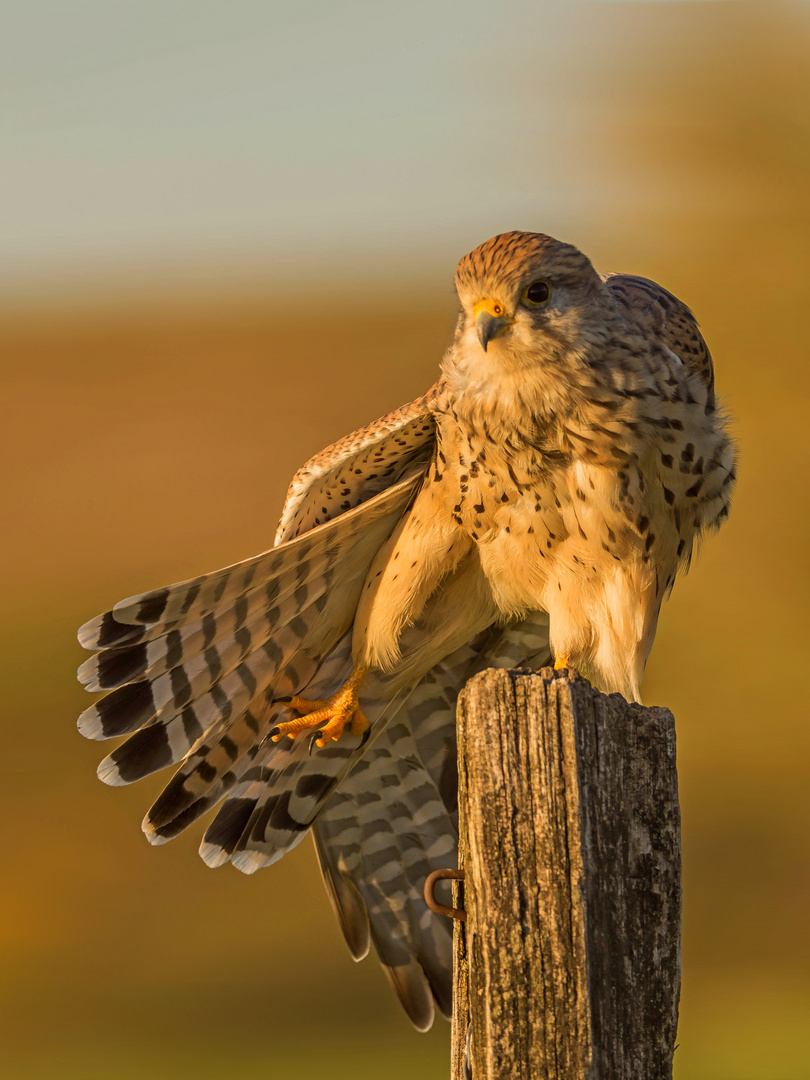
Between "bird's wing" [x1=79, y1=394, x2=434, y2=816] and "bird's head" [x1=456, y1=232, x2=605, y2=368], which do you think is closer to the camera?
"bird's head" [x1=456, y1=232, x2=605, y2=368]

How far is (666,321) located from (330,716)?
5.69 feet

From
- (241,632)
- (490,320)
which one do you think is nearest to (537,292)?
(490,320)

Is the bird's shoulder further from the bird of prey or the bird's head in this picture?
the bird's head

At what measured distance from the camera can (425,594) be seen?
12.4 ft

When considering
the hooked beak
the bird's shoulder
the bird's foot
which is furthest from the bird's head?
the bird's foot

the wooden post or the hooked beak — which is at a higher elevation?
the hooked beak

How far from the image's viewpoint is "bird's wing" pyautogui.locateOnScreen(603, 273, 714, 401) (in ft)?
11.5

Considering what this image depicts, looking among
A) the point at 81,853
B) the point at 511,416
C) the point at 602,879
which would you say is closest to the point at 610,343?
the point at 511,416

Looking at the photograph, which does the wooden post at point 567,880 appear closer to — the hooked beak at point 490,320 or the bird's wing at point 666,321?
the hooked beak at point 490,320

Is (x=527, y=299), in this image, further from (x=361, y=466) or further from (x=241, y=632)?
(x=241, y=632)

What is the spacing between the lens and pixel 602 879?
192cm

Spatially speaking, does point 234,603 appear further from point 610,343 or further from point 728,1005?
point 728,1005

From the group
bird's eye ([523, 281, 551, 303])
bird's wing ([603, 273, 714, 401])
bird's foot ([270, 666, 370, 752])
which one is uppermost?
bird's wing ([603, 273, 714, 401])

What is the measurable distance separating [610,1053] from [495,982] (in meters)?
0.22
